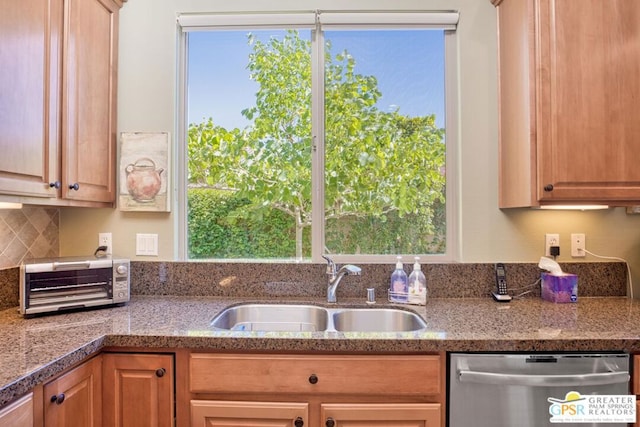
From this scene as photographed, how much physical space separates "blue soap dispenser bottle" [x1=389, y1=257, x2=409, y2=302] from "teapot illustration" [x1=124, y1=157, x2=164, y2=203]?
1.29 metres

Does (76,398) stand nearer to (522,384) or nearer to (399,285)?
(399,285)

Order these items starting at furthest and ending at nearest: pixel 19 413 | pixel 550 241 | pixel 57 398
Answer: pixel 550 241 < pixel 57 398 < pixel 19 413

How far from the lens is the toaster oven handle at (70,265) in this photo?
4.58ft

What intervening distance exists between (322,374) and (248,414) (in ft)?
0.96

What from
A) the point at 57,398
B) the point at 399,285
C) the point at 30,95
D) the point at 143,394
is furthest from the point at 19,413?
the point at 399,285

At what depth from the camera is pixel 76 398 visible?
108 centimetres

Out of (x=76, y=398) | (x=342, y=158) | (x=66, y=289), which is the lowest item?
(x=76, y=398)

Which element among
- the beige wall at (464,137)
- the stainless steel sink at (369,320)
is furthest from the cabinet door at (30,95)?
the stainless steel sink at (369,320)

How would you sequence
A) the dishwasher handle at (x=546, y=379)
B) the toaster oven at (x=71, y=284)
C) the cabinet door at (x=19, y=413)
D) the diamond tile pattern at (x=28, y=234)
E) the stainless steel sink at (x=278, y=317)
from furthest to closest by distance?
the stainless steel sink at (x=278, y=317) < the diamond tile pattern at (x=28, y=234) < the toaster oven at (x=71, y=284) < the dishwasher handle at (x=546, y=379) < the cabinet door at (x=19, y=413)

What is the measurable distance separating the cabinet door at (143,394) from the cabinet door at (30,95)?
0.75 m

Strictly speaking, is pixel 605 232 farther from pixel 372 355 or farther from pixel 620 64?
pixel 372 355

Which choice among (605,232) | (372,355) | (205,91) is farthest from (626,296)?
(205,91)

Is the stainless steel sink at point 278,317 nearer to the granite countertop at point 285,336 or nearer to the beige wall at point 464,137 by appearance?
the granite countertop at point 285,336

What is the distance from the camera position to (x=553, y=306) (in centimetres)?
153
